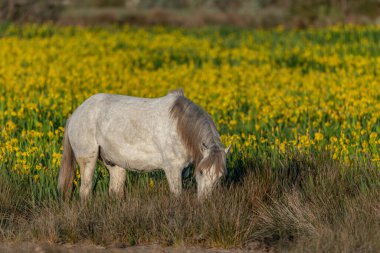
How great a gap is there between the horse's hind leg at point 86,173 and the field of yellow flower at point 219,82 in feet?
1.51

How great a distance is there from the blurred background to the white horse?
22.5 meters

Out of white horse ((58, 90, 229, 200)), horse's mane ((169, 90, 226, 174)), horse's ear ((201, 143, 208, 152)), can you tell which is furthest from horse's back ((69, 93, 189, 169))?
horse's ear ((201, 143, 208, 152))

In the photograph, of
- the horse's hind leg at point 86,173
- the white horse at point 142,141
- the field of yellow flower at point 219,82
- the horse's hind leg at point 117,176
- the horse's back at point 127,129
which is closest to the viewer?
the white horse at point 142,141

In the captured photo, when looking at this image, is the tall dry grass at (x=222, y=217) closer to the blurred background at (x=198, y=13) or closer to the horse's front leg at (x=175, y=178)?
the horse's front leg at (x=175, y=178)

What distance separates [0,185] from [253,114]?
604 cm

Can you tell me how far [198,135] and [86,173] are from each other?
162 centimetres

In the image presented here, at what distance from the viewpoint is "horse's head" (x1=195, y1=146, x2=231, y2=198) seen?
7.66 m

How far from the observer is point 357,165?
9.44 metres

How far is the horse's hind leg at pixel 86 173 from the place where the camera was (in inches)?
350

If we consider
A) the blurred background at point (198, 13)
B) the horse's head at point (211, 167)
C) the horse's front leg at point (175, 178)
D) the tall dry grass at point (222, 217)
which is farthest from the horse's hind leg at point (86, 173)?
the blurred background at point (198, 13)

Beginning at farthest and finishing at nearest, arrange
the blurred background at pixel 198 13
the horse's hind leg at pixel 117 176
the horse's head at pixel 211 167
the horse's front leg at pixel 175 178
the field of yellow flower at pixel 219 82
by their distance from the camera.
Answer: the blurred background at pixel 198 13 < the field of yellow flower at pixel 219 82 < the horse's hind leg at pixel 117 176 < the horse's front leg at pixel 175 178 < the horse's head at pixel 211 167

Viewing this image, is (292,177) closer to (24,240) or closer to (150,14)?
(24,240)

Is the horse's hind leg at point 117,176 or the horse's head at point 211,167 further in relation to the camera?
the horse's hind leg at point 117,176

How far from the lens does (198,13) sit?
126 feet
